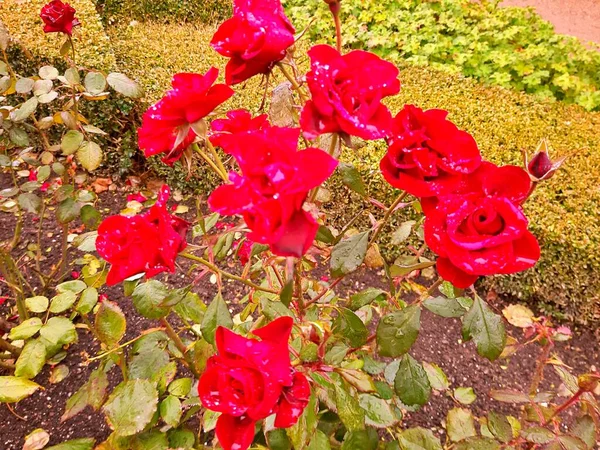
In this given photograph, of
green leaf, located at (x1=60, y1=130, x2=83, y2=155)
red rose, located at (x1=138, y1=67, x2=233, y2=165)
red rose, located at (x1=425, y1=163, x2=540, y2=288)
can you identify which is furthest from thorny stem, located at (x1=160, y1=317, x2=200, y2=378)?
red rose, located at (x1=425, y1=163, x2=540, y2=288)

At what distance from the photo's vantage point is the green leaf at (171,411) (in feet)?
3.66

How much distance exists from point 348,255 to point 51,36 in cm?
279

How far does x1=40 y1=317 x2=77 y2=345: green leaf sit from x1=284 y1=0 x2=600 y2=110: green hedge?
3150mm

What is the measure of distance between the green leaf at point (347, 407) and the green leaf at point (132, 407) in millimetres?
408

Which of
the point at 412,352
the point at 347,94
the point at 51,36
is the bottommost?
the point at 412,352

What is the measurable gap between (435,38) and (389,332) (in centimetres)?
360

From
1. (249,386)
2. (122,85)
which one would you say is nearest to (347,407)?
(249,386)

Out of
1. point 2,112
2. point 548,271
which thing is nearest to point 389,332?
point 2,112

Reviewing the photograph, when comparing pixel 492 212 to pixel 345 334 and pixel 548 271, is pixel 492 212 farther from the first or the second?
pixel 548 271

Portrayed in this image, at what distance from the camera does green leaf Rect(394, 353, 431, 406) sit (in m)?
1.00

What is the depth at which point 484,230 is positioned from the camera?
59 cm

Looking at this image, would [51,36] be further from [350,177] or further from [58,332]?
[350,177]

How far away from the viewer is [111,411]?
1.01 meters

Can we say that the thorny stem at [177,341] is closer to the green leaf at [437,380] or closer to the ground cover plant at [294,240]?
the ground cover plant at [294,240]
